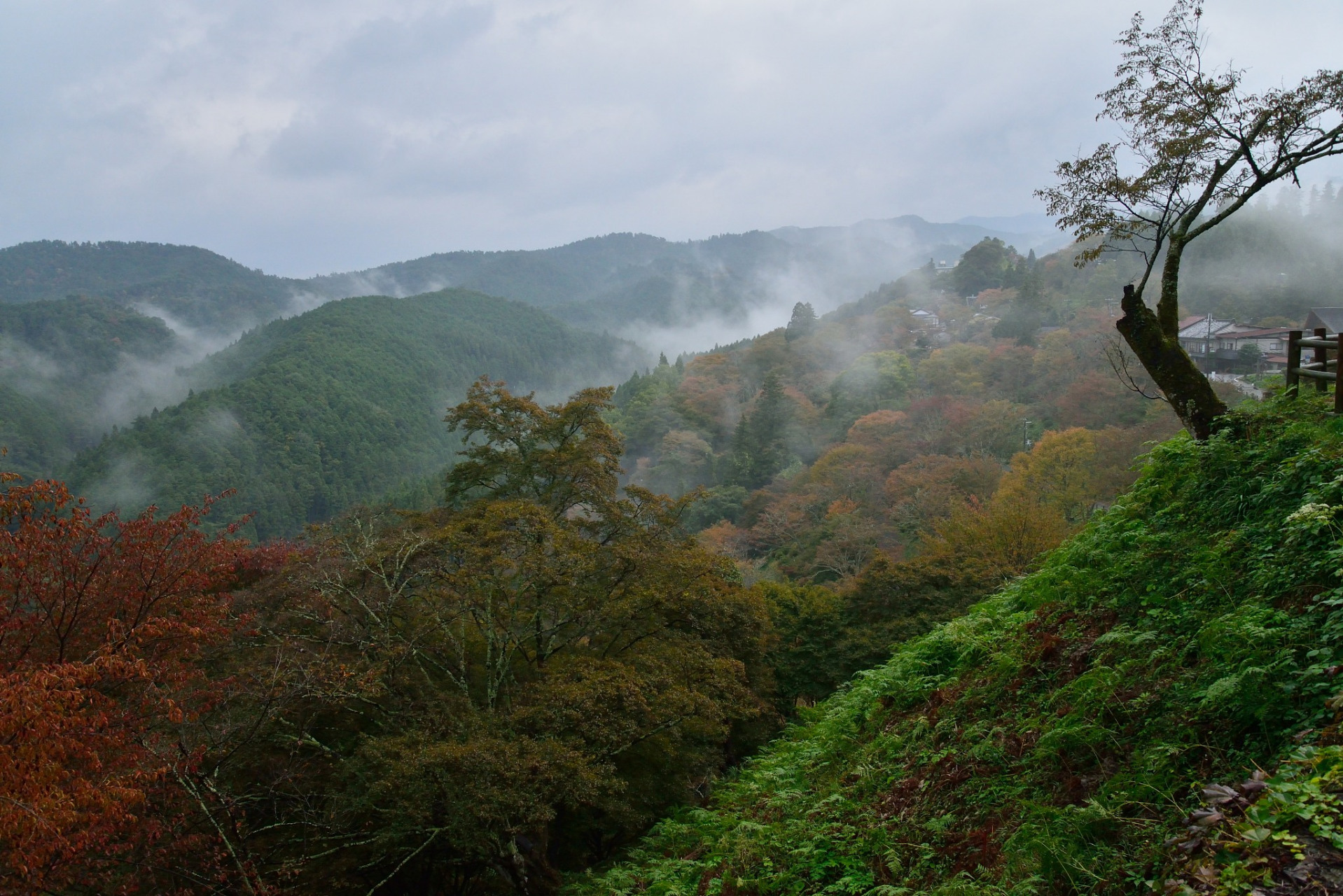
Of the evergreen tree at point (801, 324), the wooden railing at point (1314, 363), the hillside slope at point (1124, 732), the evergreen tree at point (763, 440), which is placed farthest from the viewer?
the evergreen tree at point (801, 324)

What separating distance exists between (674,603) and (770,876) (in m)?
8.33

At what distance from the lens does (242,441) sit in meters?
109

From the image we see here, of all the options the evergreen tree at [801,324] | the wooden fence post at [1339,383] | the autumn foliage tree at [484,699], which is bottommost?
the autumn foliage tree at [484,699]

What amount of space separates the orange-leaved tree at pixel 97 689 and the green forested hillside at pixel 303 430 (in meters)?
76.9

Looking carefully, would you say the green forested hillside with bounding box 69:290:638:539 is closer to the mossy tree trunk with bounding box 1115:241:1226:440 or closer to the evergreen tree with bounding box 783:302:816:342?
the evergreen tree with bounding box 783:302:816:342

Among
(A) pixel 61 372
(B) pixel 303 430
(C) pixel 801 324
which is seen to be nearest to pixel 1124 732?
(C) pixel 801 324

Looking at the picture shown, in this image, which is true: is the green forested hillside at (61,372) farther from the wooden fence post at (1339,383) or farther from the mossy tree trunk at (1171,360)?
the wooden fence post at (1339,383)

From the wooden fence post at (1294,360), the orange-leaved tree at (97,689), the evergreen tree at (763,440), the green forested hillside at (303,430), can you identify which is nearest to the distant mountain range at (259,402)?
the green forested hillside at (303,430)

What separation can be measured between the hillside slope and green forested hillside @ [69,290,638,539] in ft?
269

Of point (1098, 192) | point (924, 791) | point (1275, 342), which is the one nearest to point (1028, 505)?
point (1098, 192)

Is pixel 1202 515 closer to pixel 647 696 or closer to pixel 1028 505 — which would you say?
pixel 647 696

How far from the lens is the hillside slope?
138 inches

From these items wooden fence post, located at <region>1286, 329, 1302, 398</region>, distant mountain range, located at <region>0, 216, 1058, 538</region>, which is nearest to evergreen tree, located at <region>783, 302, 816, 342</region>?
distant mountain range, located at <region>0, 216, 1058, 538</region>

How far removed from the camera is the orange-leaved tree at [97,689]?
5891 millimetres
